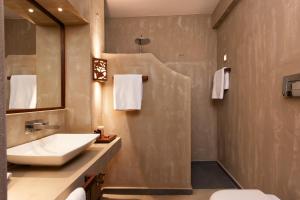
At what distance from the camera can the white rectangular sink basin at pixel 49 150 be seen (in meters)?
1.21

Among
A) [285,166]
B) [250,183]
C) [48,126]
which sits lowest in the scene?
[250,183]

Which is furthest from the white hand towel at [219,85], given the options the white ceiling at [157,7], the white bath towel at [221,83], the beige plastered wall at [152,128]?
the white ceiling at [157,7]

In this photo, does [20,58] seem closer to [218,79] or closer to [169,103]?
[169,103]

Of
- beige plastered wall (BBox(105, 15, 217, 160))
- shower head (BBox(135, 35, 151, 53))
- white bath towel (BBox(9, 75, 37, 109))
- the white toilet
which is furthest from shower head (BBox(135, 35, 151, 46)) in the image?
the white toilet

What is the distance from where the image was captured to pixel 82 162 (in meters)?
1.42

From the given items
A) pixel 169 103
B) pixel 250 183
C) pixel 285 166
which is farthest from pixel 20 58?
pixel 250 183

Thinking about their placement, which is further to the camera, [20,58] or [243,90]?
[243,90]

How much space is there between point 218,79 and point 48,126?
2468 millimetres

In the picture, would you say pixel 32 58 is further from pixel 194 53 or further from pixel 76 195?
pixel 194 53

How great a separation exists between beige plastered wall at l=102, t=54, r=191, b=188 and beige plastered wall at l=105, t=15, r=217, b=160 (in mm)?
1311

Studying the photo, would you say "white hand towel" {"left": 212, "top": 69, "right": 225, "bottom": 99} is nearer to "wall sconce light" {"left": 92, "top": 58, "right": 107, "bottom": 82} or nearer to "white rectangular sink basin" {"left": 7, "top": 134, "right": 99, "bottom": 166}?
"wall sconce light" {"left": 92, "top": 58, "right": 107, "bottom": 82}

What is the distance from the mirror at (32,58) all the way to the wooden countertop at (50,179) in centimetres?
56

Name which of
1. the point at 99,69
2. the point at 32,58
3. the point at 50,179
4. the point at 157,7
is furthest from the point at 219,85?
the point at 50,179

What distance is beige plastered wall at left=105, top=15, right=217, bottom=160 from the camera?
388 centimetres
